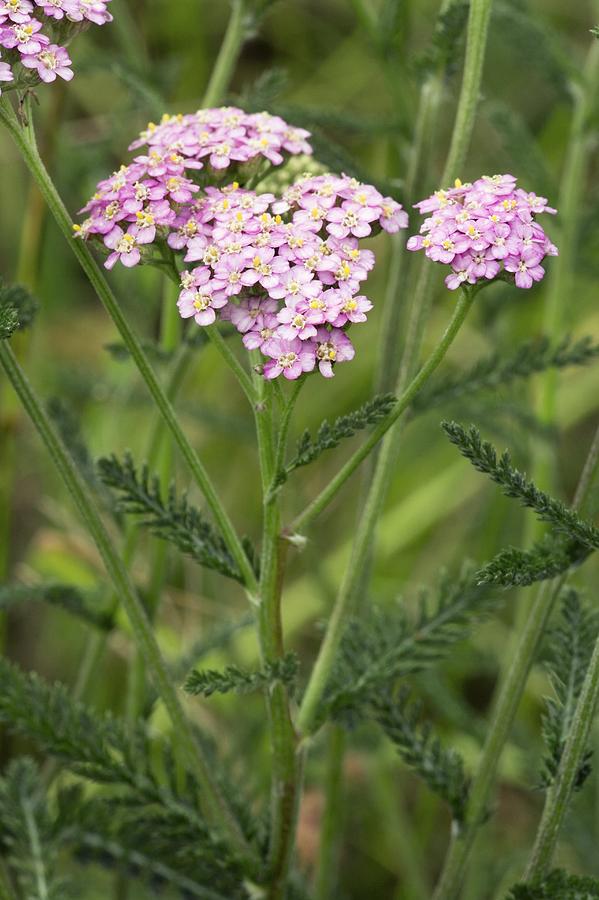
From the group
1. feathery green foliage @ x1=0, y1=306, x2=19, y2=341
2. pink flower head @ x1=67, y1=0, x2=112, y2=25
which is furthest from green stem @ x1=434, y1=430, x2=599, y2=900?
pink flower head @ x1=67, y1=0, x2=112, y2=25

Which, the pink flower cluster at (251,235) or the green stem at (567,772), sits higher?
the pink flower cluster at (251,235)

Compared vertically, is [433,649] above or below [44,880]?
above

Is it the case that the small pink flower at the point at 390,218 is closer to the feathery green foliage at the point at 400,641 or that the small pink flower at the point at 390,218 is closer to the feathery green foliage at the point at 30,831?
the feathery green foliage at the point at 400,641

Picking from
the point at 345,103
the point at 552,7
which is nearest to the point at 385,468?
the point at 345,103

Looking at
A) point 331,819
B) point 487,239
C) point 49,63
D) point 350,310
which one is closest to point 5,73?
point 49,63

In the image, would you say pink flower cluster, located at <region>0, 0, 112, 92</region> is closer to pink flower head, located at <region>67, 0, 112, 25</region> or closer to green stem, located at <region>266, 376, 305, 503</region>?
pink flower head, located at <region>67, 0, 112, 25</region>

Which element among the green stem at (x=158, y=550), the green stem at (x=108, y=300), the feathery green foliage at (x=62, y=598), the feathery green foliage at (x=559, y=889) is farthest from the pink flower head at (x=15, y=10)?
the feathery green foliage at (x=559, y=889)

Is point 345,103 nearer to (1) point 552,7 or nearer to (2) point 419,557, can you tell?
(1) point 552,7
